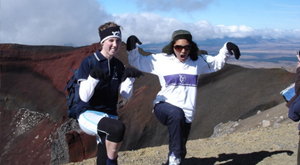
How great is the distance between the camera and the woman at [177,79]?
413cm

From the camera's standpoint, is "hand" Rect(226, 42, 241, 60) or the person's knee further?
"hand" Rect(226, 42, 241, 60)

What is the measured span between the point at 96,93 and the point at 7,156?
24597 millimetres

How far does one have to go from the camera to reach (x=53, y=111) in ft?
92.4

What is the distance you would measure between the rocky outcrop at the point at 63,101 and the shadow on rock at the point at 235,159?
815 cm

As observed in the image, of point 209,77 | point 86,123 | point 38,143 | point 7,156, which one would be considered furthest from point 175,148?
point 7,156

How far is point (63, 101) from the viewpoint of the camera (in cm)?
2853

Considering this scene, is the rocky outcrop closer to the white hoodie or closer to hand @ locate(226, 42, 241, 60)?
hand @ locate(226, 42, 241, 60)

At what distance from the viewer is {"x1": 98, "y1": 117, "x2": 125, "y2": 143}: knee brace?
3.49 metres

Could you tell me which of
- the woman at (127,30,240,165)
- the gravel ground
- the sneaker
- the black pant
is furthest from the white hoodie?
the gravel ground

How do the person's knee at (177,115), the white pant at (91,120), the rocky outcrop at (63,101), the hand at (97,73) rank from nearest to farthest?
1. the hand at (97,73)
2. the white pant at (91,120)
3. the person's knee at (177,115)
4. the rocky outcrop at (63,101)

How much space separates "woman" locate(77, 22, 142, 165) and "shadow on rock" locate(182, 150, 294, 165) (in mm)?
2154

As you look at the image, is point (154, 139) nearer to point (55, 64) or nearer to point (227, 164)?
point (227, 164)

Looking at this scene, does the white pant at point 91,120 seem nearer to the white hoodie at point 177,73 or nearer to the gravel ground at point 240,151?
the white hoodie at point 177,73

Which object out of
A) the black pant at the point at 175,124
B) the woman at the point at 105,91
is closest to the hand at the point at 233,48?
the black pant at the point at 175,124
